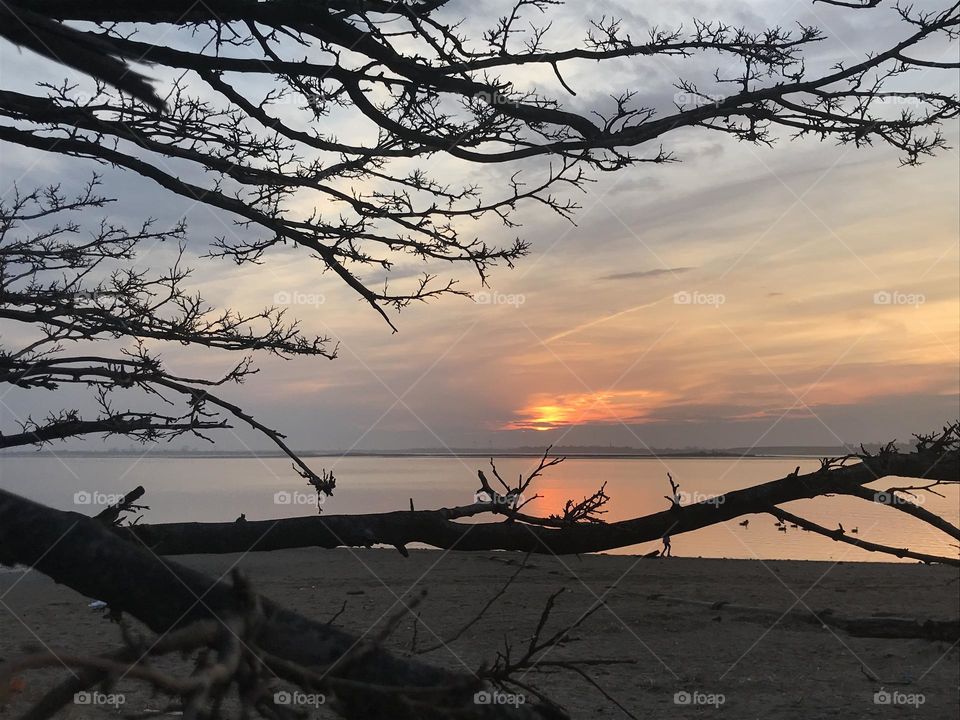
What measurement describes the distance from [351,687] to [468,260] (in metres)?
3.36

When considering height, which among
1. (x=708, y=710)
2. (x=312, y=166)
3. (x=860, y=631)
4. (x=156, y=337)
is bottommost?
(x=708, y=710)

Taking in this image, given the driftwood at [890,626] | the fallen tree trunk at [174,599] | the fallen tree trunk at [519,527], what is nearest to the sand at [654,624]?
the driftwood at [890,626]

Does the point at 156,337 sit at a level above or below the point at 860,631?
above

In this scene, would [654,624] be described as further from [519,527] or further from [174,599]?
[174,599]

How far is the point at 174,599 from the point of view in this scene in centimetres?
241

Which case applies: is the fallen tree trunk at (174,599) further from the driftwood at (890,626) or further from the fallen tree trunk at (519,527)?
the driftwood at (890,626)

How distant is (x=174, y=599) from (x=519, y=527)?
1827mm

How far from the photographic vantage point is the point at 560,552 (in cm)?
372

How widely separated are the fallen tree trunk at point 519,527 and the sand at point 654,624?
121cm

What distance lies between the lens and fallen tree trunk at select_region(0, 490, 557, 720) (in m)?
2.16

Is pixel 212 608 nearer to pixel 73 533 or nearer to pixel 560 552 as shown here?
pixel 73 533

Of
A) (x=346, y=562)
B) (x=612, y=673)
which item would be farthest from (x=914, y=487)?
(x=346, y=562)

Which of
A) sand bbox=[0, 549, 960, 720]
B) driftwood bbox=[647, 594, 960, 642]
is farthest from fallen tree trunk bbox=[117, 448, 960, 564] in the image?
sand bbox=[0, 549, 960, 720]

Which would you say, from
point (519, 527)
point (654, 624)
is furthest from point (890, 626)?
point (654, 624)
